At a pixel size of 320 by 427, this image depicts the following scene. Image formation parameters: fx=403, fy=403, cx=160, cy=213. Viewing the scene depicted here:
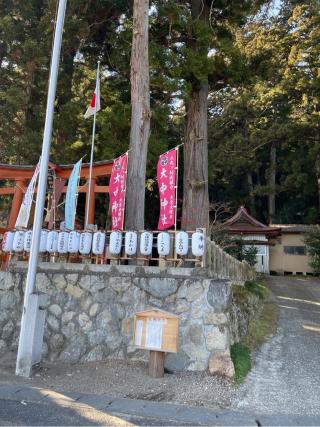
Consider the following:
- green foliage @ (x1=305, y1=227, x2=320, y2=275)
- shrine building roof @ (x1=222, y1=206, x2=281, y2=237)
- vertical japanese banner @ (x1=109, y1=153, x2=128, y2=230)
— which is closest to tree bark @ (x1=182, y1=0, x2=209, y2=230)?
vertical japanese banner @ (x1=109, y1=153, x2=128, y2=230)

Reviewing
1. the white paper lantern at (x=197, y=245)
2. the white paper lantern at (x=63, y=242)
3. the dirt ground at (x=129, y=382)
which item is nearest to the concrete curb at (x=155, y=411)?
the dirt ground at (x=129, y=382)

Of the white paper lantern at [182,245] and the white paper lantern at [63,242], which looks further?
the white paper lantern at [63,242]

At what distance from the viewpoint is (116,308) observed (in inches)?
253

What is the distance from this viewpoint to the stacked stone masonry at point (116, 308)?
5.90 meters

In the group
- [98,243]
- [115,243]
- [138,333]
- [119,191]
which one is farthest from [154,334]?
[119,191]

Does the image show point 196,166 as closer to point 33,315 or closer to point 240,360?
point 240,360

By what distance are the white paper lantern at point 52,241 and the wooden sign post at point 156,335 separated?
231 centimetres

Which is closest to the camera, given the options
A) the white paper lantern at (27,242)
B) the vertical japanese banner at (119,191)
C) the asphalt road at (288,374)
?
the asphalt road at (288,374)

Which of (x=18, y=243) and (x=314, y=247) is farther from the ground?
(x=314, y=247)

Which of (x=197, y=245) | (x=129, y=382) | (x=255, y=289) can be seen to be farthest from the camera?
(x=255, y=289)

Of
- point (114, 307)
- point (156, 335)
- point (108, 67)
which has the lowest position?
point (156, 335)

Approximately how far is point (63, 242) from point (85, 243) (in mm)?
421

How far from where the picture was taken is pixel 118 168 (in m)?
8.42

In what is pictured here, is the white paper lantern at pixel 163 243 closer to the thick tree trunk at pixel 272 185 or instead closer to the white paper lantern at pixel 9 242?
the white paper lantern at pixel 9 242
